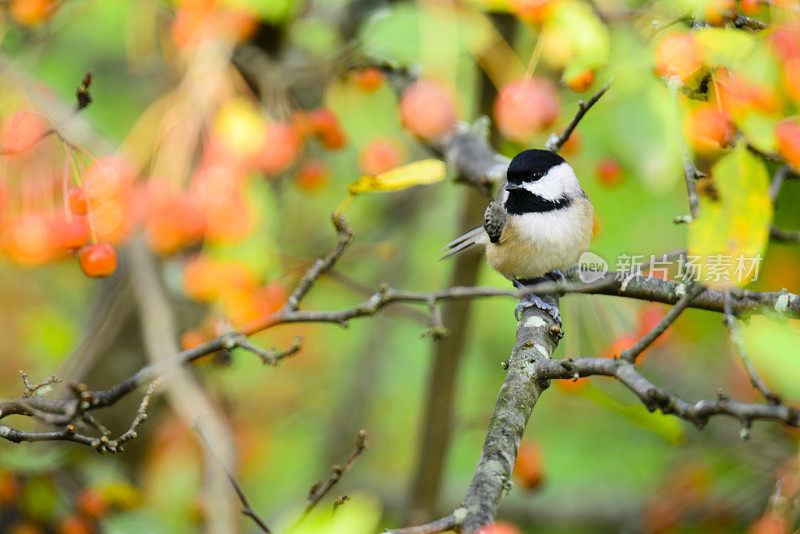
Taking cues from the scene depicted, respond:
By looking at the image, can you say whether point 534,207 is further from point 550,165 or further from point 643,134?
point 643,134

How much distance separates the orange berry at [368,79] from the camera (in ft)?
10.2

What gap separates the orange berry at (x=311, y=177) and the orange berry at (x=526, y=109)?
125 centimetres

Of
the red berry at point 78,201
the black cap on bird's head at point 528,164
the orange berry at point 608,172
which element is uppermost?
the orange berry at point 608,172

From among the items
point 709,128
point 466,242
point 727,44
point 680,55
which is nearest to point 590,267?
point 466,242

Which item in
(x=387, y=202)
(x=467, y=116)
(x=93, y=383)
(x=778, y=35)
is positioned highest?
(x=467, y=116)

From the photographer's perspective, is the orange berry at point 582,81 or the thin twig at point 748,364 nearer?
the thin twig at point 748,364

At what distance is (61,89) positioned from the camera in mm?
4340

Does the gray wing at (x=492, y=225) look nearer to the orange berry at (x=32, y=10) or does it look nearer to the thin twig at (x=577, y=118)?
the thin twig at (x=577, y=118)

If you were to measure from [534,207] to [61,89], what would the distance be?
3067 mm

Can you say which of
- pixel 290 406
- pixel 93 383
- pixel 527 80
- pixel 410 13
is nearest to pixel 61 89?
pixel 93 383

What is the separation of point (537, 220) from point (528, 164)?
30 cm

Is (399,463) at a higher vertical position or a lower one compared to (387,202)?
lower

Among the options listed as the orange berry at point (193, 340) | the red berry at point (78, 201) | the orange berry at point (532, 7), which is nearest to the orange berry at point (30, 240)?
the red berry at point (78, 201)

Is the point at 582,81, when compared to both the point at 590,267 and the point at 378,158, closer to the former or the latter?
the point at 590,267
